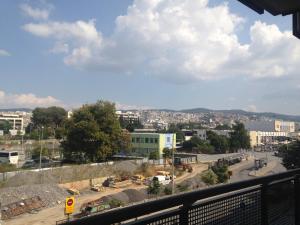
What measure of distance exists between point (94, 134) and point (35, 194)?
1819cm

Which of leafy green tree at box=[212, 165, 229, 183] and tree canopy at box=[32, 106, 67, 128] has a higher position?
tree canopy at box=[32, 106, 67, 128]

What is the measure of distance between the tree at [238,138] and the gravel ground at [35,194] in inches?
2460

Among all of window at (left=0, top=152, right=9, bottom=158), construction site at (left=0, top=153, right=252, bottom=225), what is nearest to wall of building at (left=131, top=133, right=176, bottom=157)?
construction site at (left=0, top=153, right=252, bottom=225)

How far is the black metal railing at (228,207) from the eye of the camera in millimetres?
2203

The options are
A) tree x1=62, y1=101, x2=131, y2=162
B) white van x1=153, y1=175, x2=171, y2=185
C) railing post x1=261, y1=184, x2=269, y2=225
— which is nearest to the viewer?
railing post x1=261, y1=184, x2=269, y2=225

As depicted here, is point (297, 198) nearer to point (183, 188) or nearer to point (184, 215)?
point (184, 215)

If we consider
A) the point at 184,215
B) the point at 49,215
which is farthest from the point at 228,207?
the point at 49,215

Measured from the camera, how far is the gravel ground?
1534 inches

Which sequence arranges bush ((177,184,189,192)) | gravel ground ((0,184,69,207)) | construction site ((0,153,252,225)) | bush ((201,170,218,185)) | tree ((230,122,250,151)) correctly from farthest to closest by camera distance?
tree ((230,122,250,151)) < bush ((201,170,218,185)) < bush ((177,184,189,192)) < gravel ground ((0,184,69,207)) < construction site ((0,153,252,225))

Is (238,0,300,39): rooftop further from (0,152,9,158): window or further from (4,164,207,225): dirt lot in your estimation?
(0,152,9,158): window

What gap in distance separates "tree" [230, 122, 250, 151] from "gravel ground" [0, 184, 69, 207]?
62.5 m

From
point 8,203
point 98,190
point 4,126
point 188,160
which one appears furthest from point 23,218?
point 4,126

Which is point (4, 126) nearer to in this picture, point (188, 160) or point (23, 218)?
point (188, 160)

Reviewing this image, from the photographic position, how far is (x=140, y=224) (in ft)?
7.37
